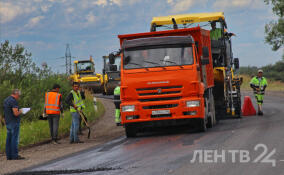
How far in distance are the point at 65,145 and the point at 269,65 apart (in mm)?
70681

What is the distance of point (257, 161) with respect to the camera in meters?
9.95

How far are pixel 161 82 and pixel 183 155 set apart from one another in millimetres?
4617

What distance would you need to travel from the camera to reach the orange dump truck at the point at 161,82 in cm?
1576

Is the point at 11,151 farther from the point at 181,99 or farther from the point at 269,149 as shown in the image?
the point at 269,149

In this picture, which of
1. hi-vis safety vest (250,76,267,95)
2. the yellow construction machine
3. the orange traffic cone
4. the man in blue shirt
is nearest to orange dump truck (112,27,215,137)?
the man in blue shirt

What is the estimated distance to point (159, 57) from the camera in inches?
636

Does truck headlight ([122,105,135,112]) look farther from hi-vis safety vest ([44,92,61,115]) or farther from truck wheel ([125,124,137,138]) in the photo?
hi-vis safety vest ([44,92,61,115])

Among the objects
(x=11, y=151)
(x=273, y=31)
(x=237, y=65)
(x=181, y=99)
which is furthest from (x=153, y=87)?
(x=273, y=31)

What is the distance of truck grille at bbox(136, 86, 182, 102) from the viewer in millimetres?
15766

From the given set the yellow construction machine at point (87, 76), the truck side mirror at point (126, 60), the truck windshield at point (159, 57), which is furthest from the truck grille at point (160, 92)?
the yellow construction machine at point (87, 76)

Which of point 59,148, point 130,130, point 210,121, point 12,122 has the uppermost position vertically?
point 12,122

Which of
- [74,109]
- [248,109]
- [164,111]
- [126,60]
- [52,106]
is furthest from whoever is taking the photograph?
[248,109]

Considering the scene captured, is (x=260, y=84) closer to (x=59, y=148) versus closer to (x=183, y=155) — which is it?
(x=59, y=148)

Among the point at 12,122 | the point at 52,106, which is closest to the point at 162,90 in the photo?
the point at 52,106
